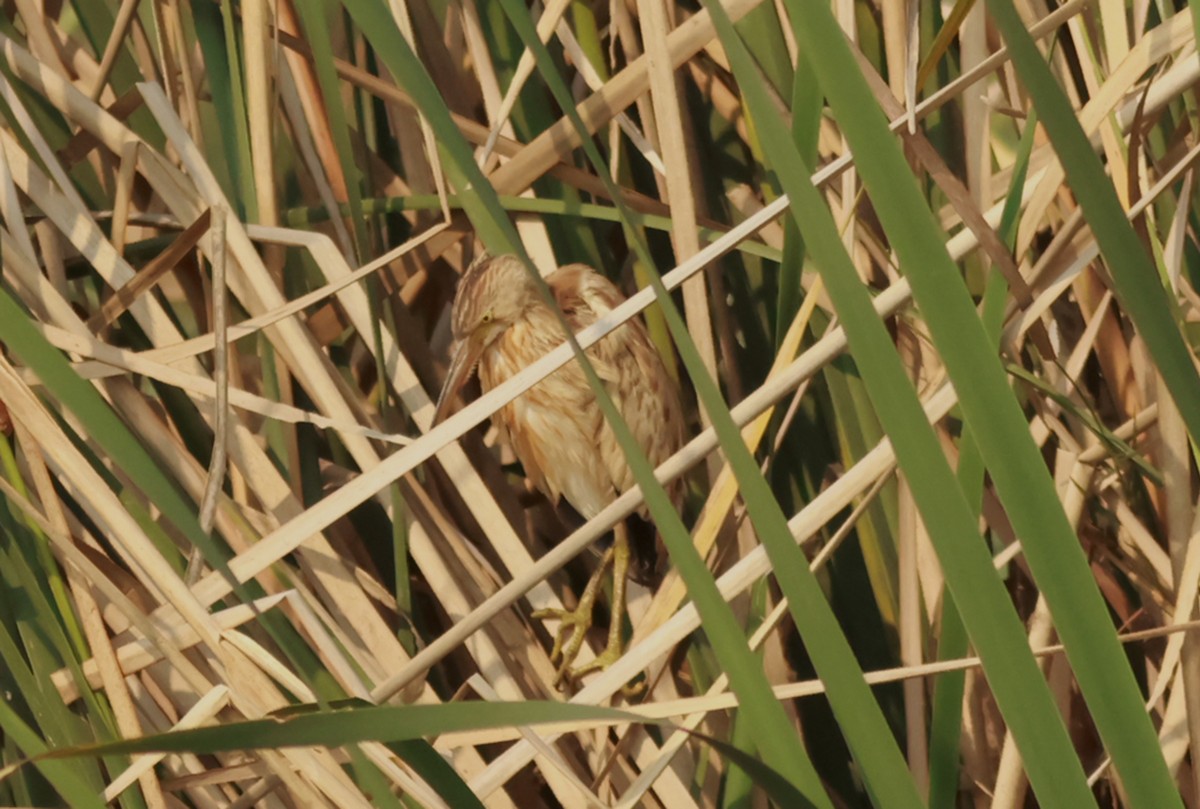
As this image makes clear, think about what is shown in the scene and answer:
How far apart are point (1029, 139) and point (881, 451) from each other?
0.24 metres

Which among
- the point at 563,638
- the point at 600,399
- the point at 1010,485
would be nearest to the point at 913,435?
the point at 1010,485

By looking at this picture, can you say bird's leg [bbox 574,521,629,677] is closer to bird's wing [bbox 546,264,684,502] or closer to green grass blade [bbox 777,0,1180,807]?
bird's wing [bbox 546,264,684,502]

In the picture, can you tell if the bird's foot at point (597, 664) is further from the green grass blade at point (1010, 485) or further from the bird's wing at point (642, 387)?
the green grass blade at point (1010, 485)

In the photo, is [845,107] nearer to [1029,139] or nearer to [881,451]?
[1029,139]

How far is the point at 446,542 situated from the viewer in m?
1.22

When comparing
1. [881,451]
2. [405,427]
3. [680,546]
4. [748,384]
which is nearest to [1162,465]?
[881,451]

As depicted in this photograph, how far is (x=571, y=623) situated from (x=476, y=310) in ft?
1.09

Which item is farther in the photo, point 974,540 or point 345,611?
point 345,611

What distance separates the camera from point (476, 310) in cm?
134

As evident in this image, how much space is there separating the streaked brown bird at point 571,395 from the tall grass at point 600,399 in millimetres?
44

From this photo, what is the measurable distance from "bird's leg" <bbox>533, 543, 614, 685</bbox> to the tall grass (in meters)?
0.03

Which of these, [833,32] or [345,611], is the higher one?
[833,32]

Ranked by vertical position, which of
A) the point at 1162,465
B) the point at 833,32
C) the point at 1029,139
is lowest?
the point at 1162,465

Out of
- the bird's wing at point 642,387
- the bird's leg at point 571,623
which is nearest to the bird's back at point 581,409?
the bird's wing at point 642,387
